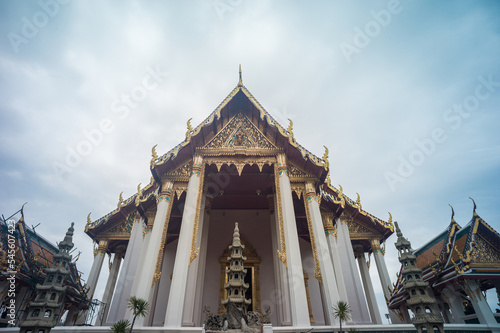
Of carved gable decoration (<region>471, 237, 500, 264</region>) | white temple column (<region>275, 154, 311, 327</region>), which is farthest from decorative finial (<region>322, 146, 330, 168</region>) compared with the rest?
carved gable decoration (<region>471, 237, 500, 264</region>)

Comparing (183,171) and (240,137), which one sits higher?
(240,137)

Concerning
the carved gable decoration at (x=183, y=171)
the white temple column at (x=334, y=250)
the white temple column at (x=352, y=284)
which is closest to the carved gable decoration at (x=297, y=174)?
the white temple column at (x=334, y=250)

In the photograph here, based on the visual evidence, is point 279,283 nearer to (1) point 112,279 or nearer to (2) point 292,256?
(2) point 292,256

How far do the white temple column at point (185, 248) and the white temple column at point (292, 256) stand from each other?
2.96m

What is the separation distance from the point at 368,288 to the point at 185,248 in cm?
1136

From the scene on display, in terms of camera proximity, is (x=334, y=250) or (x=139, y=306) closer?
(x=139, y=306)

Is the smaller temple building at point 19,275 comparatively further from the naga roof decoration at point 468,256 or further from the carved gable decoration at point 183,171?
the naga roof decoration at point 468,256

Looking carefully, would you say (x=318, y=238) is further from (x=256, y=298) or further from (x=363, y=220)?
(x=363, y=220)

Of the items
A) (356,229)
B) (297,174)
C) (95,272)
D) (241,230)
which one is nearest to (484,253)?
(356,229)

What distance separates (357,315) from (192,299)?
7075 millimetres

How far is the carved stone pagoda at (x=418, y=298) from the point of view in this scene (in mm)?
4816

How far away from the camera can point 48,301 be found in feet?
16.3

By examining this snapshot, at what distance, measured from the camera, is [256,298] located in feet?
36.9

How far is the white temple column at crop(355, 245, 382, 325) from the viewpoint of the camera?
495 inches
